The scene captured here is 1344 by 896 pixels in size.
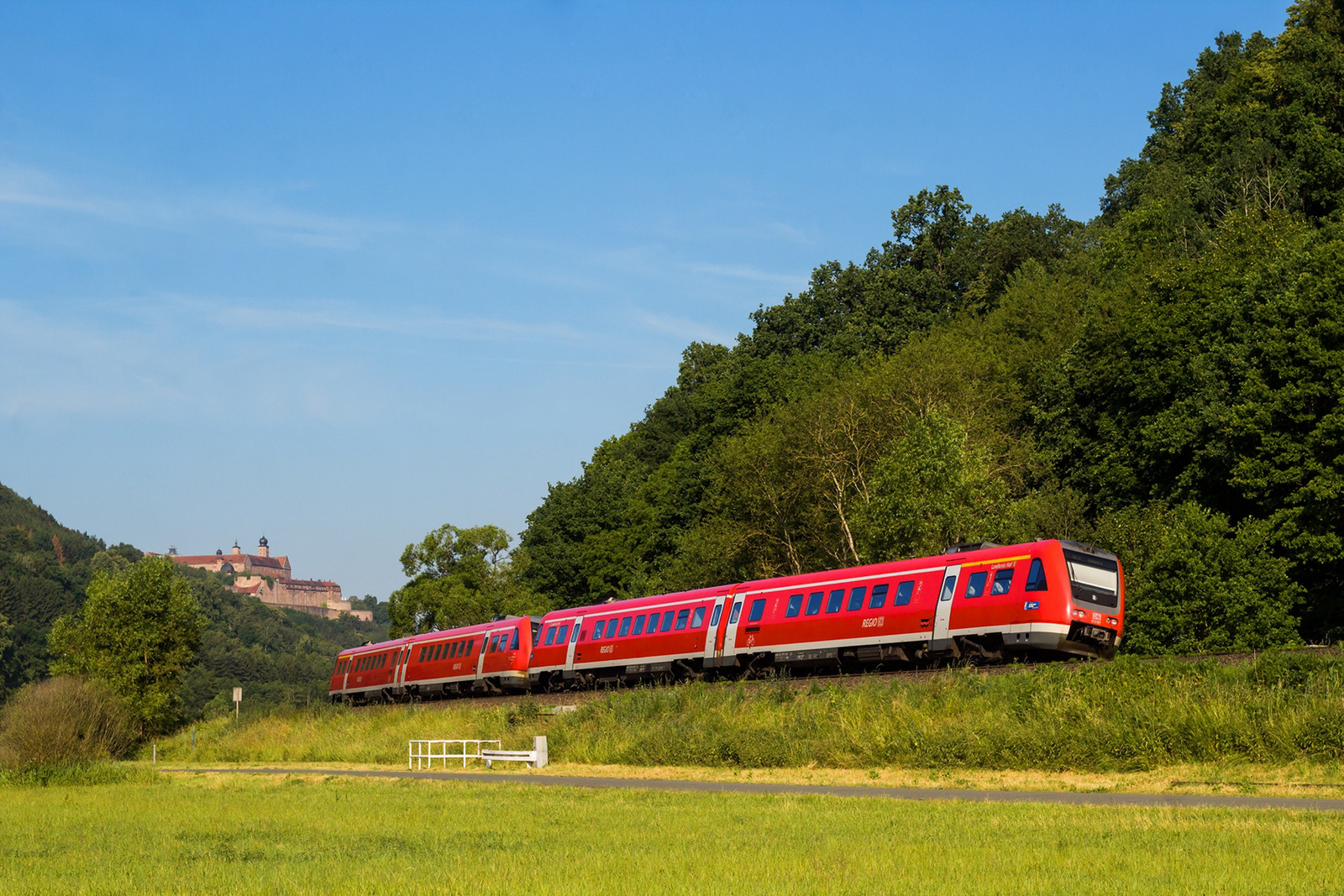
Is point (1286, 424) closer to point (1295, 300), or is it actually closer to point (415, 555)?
point (1295, 300)

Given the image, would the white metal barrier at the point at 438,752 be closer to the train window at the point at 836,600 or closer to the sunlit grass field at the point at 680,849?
the train window at the point at 836,600

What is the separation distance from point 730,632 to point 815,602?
12.5 feet

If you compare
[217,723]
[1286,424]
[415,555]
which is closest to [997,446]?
[1286,424]

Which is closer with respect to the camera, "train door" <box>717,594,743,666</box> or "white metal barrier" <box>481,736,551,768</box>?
"white metal barrier" <box>481,736,551,768</box>

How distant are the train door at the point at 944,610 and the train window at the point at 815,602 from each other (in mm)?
4193

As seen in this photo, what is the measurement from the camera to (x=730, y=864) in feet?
48.3

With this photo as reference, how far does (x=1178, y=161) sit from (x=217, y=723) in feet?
220

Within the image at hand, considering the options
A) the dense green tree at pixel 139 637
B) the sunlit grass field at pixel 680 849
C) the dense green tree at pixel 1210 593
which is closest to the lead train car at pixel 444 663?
the dense green tree at pixel 139 637

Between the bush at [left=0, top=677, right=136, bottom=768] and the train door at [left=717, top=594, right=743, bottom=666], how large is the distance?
18.7 metres

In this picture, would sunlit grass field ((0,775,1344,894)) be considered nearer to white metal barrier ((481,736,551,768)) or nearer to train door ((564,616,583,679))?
white metal barrier ((481,736,551,768))

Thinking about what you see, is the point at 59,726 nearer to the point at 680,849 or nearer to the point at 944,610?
the point at 944,610

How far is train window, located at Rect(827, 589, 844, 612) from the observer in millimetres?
36344

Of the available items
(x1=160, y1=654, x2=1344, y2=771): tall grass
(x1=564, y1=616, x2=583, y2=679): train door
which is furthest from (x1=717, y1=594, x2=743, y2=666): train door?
(x1=564, y1=616, x2=583, y2=679): train door

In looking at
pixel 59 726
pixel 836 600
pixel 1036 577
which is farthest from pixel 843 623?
pixel 59 726
